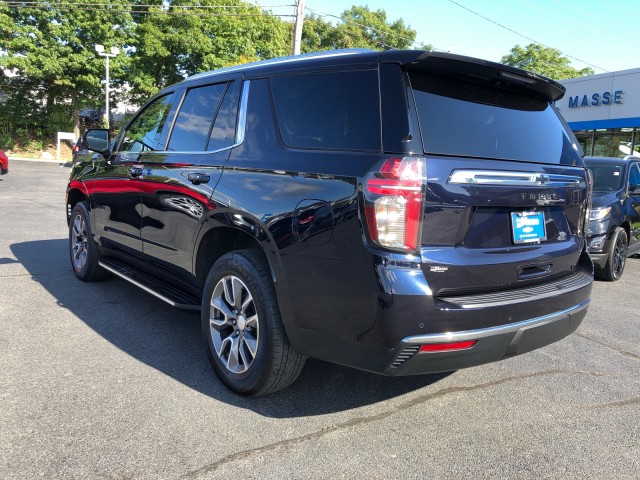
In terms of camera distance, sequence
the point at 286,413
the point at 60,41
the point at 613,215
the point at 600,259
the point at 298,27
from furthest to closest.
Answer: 1. the point at 60,41
2. the point at 298,27
3. the point at 613,215
4. the point at 600,259
5. the point at 286,413

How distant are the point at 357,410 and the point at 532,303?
1153 mm

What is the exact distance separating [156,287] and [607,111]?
22101 mm

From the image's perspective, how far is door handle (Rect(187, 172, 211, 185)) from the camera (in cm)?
342

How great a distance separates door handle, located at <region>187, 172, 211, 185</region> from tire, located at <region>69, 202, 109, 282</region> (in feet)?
7.06

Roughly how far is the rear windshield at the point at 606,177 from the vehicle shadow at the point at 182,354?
5.43m

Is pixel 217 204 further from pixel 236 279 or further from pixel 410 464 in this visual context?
pixel 410 464

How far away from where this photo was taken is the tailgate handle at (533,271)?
2.81m

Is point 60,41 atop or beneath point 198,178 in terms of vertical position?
atop

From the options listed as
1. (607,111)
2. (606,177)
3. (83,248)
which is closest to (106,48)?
(607,111)

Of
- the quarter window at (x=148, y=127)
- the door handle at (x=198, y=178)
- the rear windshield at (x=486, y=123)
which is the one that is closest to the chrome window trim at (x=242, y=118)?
the door handle at (x=198, y=178)

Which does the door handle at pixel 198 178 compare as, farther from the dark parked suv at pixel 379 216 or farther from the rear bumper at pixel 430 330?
the rear bumper at pixel 430 330

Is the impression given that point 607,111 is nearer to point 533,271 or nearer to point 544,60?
point 533,271

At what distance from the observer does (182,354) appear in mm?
3781

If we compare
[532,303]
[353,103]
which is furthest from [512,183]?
[353,103]
